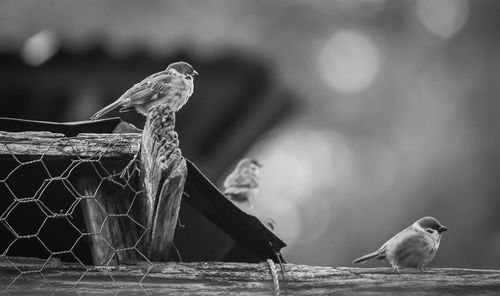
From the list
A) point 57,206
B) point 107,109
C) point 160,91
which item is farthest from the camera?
point 160,91

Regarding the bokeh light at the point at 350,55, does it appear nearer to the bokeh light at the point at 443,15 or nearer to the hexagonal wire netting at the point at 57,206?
the bokeh light at the point at 443,15

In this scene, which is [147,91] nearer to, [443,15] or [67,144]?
[67,144]

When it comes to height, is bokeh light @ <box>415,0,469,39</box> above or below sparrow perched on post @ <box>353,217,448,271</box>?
above

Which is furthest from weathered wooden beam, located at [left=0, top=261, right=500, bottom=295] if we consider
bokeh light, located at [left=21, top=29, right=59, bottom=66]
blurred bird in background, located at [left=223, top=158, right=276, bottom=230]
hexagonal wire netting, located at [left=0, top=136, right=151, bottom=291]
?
blurred bird in background, located at [left=223, top=158, right=276, bottom=230]

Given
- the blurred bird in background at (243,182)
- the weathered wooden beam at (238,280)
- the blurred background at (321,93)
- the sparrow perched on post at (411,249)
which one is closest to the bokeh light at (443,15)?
the blurred background at (321,93)

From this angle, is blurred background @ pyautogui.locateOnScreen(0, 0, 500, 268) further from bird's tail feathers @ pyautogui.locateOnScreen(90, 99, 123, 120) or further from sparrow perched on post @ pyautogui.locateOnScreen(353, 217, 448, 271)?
sparrow perched on post @ pyautogui.locateOnScreen(353, 217, 448, 271)

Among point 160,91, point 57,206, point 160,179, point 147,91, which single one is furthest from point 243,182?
point 160,179
